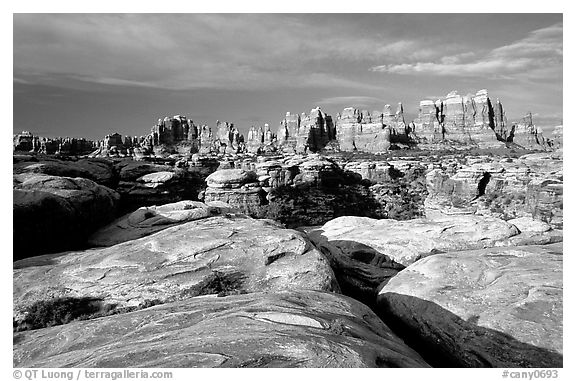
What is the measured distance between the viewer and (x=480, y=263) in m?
9.81

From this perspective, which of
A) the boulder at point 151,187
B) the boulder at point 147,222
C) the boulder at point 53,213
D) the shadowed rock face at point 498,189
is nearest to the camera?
the boulder at point 53,213

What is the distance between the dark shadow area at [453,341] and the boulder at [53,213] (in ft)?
41.3

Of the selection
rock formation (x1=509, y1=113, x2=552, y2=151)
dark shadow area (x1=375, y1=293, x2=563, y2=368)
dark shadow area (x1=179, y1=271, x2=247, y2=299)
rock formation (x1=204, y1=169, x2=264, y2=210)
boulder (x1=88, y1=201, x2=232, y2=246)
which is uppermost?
rock formation (x1=509, y1=113, x2=552, y2=151)

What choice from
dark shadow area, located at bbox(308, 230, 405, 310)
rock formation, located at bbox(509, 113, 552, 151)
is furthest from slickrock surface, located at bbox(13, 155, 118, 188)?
rock formation, located at bbox(509, 113, 552, 151)

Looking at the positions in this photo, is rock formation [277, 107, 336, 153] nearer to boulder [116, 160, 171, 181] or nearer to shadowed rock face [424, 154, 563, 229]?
shadowed rock face [424, 154, 563, 229]

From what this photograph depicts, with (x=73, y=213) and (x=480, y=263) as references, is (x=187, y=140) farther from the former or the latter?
(x=480, y=263)

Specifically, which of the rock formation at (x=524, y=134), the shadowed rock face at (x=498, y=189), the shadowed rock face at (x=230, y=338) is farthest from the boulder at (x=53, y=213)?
the rock formation at (x=524, y=134)

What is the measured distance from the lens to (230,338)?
16.9 ft

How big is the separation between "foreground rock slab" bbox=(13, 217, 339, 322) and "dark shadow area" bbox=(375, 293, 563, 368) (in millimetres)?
2037

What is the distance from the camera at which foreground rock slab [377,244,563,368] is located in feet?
23.4

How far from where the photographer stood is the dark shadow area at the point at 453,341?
6.95 metres

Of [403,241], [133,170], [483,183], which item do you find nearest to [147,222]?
[403,241]

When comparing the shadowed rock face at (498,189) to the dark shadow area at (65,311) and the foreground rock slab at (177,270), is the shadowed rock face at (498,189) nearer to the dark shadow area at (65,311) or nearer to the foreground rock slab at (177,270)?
the foreground rock slab at (177,270)
